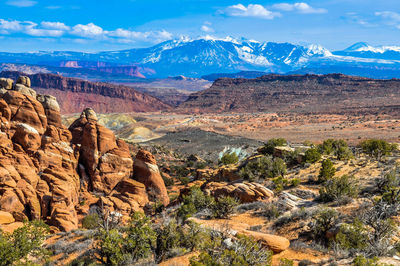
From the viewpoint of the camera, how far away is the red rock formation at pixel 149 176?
27.1 meters

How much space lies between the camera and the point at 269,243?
11.6m

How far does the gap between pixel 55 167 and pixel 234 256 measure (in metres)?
19.7

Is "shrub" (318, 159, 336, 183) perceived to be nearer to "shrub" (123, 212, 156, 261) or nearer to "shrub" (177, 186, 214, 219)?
"shrub" (177, 186, 214, 219)

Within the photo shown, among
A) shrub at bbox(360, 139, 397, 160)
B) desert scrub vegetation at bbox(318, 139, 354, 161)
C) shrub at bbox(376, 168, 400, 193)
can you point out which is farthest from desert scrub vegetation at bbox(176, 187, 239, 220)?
shrub at bbox(360, 139, 397, 160)

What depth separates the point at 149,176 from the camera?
27.5m

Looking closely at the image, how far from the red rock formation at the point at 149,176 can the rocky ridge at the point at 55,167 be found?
0.10 meters

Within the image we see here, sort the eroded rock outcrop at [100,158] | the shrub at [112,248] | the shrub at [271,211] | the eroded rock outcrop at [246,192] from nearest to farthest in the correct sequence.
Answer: the shrub at [112,248] → the shrub at [271,211] → the eroded rock outcrop at [246,192] → the eroded rock outcrop at [100,158]

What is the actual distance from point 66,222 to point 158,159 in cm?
3263

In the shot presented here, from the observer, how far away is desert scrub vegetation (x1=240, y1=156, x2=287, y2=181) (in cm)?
2708

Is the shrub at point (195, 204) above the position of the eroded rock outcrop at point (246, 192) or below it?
below

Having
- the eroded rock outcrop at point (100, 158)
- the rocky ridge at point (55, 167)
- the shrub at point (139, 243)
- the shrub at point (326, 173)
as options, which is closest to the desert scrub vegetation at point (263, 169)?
the shrub at point (326, 173)

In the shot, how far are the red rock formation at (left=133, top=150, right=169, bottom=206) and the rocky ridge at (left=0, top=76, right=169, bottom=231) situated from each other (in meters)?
0.10

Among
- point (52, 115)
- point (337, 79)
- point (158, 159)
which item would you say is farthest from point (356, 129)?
point (337, 79)

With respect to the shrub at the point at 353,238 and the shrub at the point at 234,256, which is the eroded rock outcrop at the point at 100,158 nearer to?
the shrub at the point at 234,256
